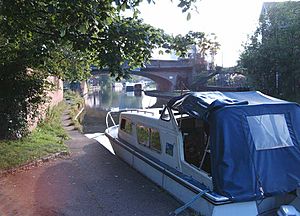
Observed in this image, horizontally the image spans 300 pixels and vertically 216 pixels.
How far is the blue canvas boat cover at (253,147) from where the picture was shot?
5375 millimetres

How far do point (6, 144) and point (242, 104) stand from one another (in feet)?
22.4

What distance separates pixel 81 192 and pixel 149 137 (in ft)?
7.20

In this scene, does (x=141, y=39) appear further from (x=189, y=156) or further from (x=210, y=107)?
(x=189, y=156)

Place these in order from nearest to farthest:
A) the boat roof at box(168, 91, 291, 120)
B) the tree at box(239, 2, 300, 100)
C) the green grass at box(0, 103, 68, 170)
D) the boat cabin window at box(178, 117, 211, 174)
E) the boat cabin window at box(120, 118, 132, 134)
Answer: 1. the boat roof at box(168, 91, 291, 120)
2. the boat cabin window at box(178, 117, 211, 174)
3. the green grass at box(0, 103, 68, 170)
4. the boat cabin window at box(120, 118, 132, 134)
5. the tree at box(239, 2, 300, 100)

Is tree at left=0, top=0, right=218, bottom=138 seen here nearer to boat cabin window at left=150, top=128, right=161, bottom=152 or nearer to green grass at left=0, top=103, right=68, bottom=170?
boat cabin window at left=150, top=128, right=161, bottom=152

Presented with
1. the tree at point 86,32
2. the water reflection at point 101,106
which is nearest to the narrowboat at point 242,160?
the tree at point 86,32

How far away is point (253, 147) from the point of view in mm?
5555

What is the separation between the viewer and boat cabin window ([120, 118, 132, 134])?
392 inches

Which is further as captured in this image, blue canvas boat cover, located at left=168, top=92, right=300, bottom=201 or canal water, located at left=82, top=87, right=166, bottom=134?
canal water, located at left=82, top=87, right=166, bottom=134

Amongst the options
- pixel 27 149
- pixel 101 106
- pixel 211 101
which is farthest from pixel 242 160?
pixel 101 106

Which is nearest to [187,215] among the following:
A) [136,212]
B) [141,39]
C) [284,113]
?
[136,212]

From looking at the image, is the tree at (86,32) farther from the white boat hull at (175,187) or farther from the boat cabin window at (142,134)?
the white boat hull at (175,187)

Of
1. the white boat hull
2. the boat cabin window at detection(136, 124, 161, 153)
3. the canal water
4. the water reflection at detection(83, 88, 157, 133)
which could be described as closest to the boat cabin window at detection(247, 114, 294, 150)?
the white boat hull

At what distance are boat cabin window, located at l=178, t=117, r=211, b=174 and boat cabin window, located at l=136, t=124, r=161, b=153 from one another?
0.75 metres
